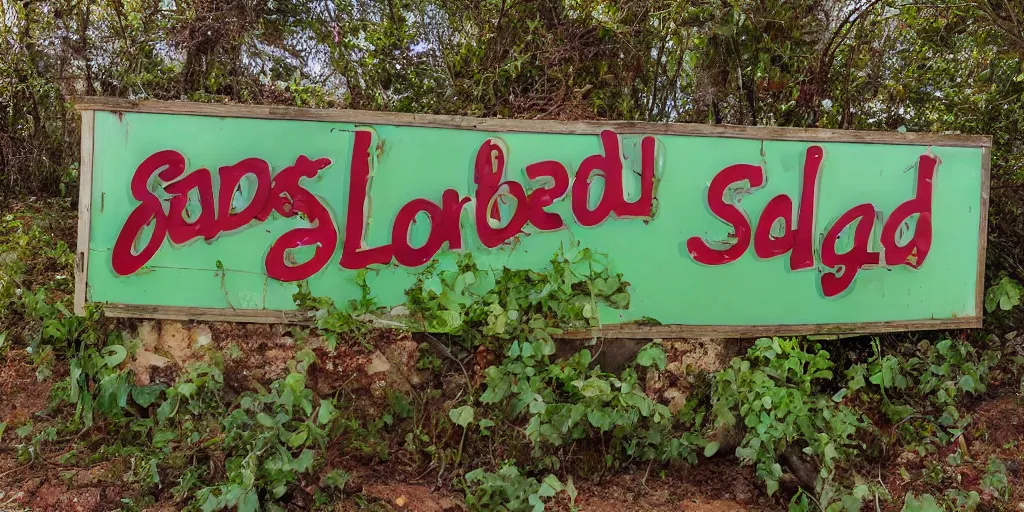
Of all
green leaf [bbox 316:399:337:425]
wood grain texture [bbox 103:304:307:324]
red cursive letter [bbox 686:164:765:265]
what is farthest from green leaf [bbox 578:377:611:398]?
wood grain texture [bbox 103:304:307:324]

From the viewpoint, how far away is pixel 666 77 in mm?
3500

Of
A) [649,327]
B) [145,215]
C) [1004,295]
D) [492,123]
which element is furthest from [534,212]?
[1004,295]

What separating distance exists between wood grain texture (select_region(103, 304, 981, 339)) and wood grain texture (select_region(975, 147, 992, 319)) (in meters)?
0.10

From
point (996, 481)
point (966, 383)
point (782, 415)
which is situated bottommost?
point (996, 481)

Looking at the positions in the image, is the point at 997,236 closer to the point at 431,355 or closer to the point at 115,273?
the point at 431,355

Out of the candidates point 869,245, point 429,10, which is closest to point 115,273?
point 429,10

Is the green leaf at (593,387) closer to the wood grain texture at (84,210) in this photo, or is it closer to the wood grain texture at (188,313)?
the wood grain texture at (188,313)

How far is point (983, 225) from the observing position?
10.2 feet

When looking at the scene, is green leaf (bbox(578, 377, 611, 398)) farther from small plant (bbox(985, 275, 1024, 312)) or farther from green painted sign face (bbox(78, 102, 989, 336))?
small plant (bbox(985, 275, 1024, 312))

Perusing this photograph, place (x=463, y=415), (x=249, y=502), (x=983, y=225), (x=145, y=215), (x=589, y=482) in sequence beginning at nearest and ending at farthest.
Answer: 1. (x=249, y=502)
2. (x=463, y=415)
3. (x=145, y=215)
4. (x=589, y=482)
5. (x=983, y=225)

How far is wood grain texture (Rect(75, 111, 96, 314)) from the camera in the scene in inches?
102

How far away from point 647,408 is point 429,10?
2520 mm

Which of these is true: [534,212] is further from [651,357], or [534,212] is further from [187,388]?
[187,388]

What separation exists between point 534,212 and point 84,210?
74.6 inches
